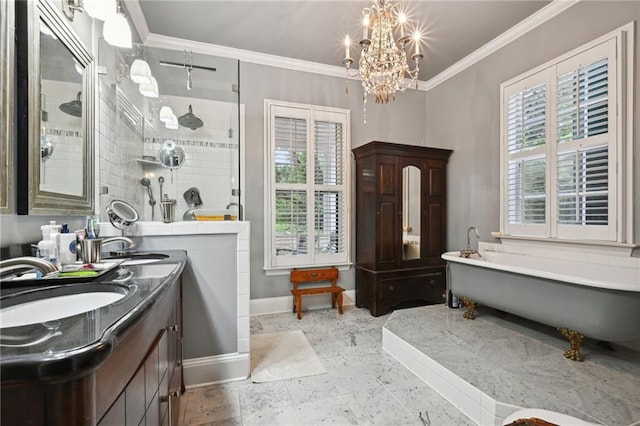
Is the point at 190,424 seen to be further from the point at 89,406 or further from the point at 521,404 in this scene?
the point at 521,404

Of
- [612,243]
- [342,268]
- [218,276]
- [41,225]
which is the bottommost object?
[342,268]

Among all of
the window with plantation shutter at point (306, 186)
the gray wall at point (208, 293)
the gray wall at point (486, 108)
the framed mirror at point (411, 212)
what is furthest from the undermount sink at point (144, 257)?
the gray wall at point (486, 108)

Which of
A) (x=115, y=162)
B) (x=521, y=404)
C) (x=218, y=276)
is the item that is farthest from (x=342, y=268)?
(x=115, y=162)

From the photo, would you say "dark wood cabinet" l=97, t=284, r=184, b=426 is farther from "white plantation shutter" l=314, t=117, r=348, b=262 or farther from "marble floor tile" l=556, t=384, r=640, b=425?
"white plantation shutter" l=314, t=117, r=348, b=262

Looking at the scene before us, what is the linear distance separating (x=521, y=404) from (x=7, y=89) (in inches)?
108

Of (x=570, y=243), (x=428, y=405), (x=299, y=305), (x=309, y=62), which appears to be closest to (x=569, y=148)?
(x=570, y=243)

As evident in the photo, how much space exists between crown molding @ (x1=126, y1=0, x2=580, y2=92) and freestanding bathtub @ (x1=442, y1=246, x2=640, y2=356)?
7.58ft

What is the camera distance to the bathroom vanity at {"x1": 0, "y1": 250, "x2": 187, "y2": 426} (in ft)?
1.53

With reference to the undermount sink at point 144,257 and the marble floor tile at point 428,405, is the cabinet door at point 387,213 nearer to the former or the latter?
the marble floor tile at point 428,405

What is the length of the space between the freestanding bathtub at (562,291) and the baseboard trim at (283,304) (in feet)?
4.97

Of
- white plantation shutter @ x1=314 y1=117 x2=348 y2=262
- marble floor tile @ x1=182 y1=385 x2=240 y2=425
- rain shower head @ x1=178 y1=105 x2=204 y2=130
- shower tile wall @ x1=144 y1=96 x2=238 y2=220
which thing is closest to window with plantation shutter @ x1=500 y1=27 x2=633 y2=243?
white plantation shutter @ x1=314 y1=117 x2=348 y2=262

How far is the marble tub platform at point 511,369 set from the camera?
162cm

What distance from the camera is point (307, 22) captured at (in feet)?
9.71

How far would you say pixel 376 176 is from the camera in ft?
11.4
